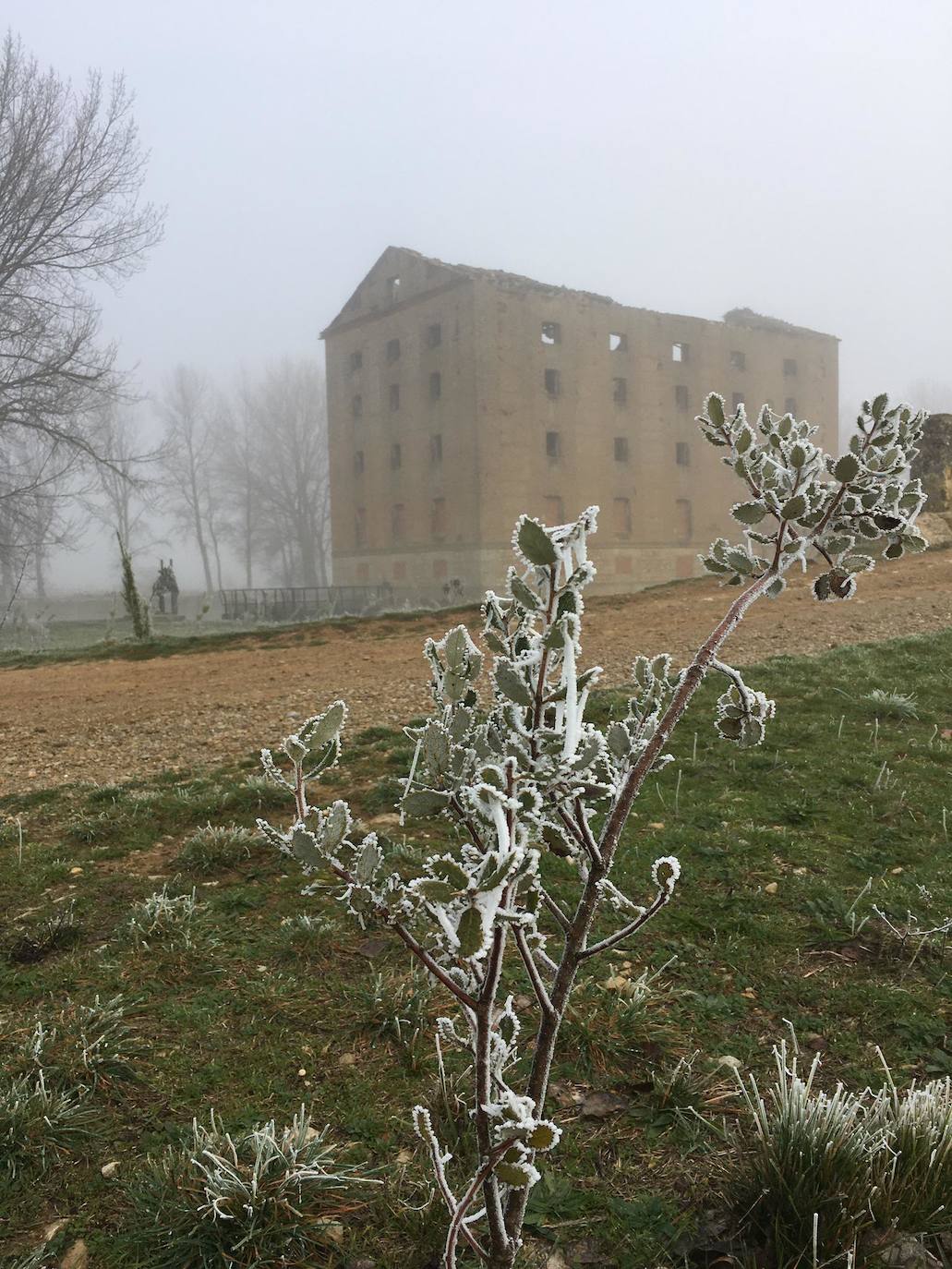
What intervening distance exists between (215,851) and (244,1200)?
2020 millimetres

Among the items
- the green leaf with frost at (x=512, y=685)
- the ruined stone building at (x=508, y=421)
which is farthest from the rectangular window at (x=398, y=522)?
the green leaf with frost at (x=512, y=685)

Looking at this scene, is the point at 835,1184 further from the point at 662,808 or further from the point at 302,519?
the point at 302,519

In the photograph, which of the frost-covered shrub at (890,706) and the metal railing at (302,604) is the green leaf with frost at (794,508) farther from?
the metal railing at (302,604)

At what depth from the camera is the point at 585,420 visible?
3444cm

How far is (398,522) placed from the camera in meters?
35.8

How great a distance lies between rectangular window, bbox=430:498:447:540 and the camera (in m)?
33.5

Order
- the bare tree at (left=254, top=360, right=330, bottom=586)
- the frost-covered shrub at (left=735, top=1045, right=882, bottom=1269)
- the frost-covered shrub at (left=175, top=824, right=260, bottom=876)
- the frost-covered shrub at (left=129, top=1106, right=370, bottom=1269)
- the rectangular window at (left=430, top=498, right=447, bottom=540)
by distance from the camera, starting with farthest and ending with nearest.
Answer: the bare tree at (left=254, top=360, right=330, bottom=586), the rectangular window at (left=430, top=498, right=447, bottom=540), the frost-covered shrub at (left=175, top=824, right=260, bottom=876), the frost-covered shrub at (left=129, top=1106, right=370, bottom=1269), the frost-covered shrub at (left=735, top=1045, right=882, bottom=1269)

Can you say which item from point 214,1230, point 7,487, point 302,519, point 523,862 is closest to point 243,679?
point 214,1230

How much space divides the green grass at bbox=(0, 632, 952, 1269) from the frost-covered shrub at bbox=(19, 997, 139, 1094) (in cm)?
5

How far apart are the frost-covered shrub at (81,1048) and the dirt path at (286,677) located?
10.3 ft

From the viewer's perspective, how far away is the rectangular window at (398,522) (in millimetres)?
35434

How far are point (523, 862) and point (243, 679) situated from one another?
8.41 m

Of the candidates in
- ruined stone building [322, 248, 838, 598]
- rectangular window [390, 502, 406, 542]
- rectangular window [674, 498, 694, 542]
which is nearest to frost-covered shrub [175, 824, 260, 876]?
ruined stone building [322, 248, 838, 598]

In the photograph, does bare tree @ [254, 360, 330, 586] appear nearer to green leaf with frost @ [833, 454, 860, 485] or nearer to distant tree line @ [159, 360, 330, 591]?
distant tree line @ [159, 360, 330, 591]
